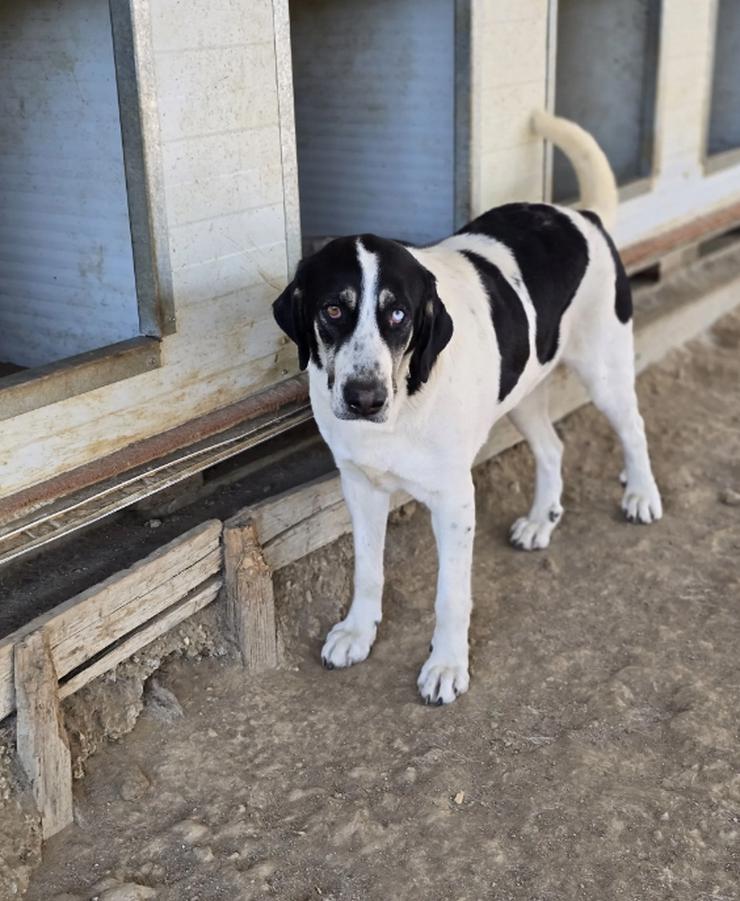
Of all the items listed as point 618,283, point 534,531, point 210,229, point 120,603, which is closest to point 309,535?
point 120,603

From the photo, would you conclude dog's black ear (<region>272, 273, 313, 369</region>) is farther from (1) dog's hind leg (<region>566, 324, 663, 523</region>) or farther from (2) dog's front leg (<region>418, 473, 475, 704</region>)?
(1) dog's hind leg (<region>566, 324, 663, 523</region>)

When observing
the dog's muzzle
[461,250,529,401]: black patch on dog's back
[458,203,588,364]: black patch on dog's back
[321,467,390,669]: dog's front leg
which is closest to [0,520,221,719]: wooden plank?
[321,467,390,669]: dog's front leg

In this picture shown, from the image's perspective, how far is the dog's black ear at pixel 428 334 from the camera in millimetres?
3326

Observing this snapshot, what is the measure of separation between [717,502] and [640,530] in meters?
0.42

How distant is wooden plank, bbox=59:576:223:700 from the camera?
11.1ft

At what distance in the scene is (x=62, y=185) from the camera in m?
3.90

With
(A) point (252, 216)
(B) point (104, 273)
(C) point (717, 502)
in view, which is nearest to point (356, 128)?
(A) point (252, 216)

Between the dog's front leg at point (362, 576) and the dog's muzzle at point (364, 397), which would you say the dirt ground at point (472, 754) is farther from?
the dog's muzzle at point (364, 397)

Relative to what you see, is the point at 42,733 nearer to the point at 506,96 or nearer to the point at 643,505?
the point at 643,505

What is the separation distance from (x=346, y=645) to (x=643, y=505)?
1.55 meters

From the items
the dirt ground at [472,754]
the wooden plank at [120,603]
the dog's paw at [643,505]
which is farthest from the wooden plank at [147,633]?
the dog's paw at [643,505]

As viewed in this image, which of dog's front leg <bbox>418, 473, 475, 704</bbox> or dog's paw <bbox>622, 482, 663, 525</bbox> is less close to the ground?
dog's front leg <bbox>418, 473, 475, 704</bbox>

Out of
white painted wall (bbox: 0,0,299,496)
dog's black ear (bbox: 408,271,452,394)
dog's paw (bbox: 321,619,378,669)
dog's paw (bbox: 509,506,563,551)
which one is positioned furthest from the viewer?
dog's paw (bbox: 509,506,563,551)

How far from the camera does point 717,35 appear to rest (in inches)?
298
